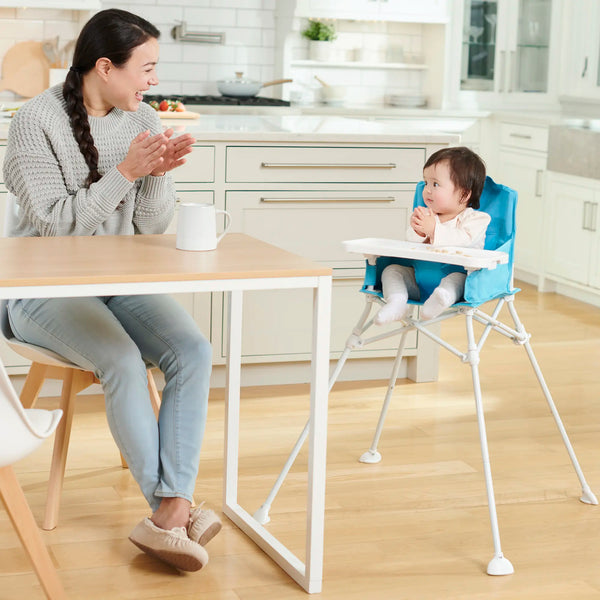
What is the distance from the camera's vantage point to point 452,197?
2.55m

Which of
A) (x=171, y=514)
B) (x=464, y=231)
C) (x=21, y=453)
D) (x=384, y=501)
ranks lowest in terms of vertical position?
(x=384, y=501)

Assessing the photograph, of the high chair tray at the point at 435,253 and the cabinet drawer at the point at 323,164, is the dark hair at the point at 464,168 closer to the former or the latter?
the high chair tray at the point at 435,253

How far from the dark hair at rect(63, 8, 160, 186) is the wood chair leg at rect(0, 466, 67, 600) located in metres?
0.90

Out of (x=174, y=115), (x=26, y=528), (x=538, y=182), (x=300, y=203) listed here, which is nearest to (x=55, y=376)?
(x=26, y=528)

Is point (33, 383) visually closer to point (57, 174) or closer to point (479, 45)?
point (57, 174)

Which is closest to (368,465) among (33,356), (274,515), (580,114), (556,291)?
(274,515)

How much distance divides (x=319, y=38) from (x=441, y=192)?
4.09m

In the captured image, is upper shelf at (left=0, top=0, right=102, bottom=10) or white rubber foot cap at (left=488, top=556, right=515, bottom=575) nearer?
white rubber foot cap at (left=488, top=556, right=515, bottom=575)

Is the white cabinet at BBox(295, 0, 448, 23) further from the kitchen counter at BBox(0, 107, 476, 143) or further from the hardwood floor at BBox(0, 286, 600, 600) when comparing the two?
the hardwood floor at BBox(0, 286, 600, 600)

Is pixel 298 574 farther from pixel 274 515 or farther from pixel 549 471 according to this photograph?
pixel 549 471

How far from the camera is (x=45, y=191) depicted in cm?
247

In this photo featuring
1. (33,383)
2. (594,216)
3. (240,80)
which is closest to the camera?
(33,383)

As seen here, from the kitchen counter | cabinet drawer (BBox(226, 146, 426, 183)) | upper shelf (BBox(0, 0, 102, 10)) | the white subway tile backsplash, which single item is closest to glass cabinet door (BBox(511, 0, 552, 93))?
the white subway tile backsplash

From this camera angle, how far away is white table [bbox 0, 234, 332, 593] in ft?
6.42
